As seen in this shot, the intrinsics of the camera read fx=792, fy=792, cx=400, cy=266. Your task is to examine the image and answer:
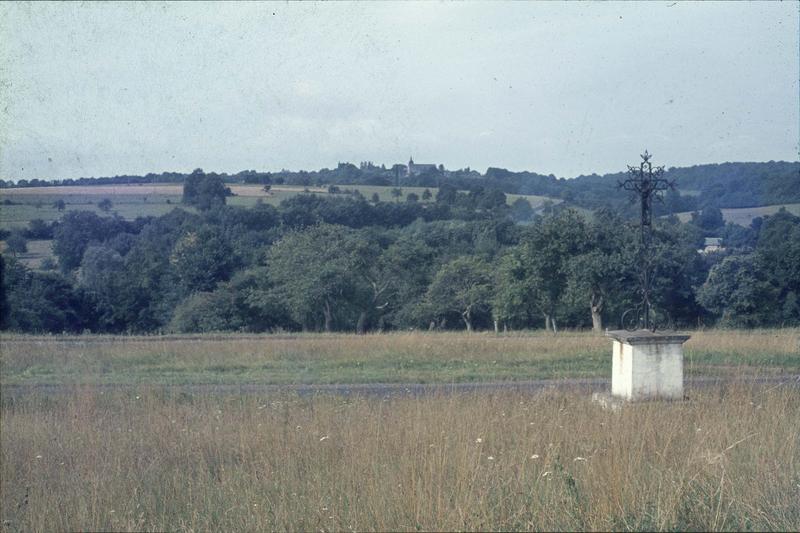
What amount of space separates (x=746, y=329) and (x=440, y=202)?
29.8 metres

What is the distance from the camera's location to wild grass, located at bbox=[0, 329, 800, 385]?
1628 centimetres

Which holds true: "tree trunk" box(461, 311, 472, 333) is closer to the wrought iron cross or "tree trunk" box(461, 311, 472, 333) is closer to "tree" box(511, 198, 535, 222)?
"tree" box(511, 198, 535, 222)

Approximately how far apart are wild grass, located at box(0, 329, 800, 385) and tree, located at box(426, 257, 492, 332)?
15.8 metres

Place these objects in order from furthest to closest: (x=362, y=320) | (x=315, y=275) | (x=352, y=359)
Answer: (x=362, y=320)
(x=315, y=275)
(x=352, y=359)

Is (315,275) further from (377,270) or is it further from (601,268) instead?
(601,268)

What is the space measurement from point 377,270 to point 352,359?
1803 centimetres

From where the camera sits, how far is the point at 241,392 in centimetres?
1280

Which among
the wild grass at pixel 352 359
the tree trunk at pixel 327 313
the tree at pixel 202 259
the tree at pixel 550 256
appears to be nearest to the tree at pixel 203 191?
the tree at pixel 202 259

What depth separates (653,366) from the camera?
935 centimetres

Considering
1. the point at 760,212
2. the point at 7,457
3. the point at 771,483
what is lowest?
the point at 7,457

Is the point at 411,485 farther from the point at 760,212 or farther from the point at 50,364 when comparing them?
the point at 760,212

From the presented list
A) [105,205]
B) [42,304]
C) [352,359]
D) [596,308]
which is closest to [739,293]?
[352,359]

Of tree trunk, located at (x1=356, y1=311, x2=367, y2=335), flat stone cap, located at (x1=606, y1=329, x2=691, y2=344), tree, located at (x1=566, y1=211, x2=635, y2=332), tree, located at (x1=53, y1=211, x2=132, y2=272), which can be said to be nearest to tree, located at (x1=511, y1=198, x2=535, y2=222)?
tree trunk, located at (x1=356, y1=311, x2=367, y2=335)

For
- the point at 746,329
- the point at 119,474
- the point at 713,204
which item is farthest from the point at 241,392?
the point at 713,204
